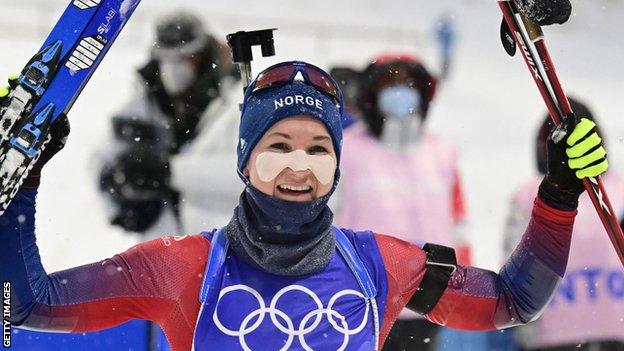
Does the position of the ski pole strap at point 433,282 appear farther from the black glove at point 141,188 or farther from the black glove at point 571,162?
the black glove at point 141,188

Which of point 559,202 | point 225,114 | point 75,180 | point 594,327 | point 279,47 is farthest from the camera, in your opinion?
point 279,47

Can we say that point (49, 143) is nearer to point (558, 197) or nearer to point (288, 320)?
point (288, 320)

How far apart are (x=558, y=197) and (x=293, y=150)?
0.81m

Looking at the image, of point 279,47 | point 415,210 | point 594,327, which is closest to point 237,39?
point 415,210

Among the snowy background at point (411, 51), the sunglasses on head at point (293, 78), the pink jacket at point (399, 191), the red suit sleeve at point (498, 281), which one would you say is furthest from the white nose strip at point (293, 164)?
the snowy background at point (411, 51)

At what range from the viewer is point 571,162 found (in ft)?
11.0

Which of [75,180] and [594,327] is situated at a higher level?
[75,180]

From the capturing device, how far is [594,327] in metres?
5.39

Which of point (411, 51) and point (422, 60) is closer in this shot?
point (422, 60)

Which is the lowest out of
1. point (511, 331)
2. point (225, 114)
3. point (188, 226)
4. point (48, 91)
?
point (511, 331)

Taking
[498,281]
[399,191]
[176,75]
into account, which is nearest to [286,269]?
[498,281]

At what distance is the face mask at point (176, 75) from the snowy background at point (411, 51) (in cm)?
81

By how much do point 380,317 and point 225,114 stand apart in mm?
2717

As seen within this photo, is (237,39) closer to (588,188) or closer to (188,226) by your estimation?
(588,188)
